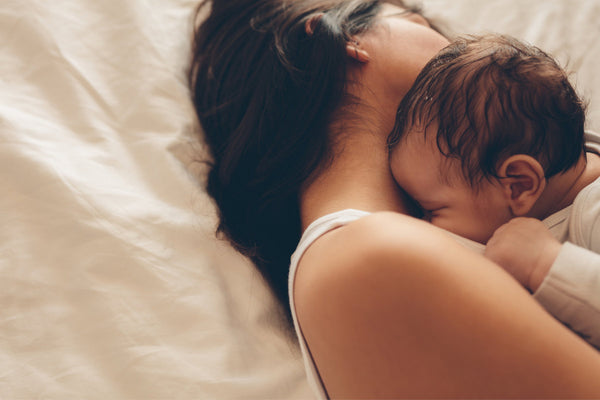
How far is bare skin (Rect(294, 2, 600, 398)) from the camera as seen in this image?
19.9 inches

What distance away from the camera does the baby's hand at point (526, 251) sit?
635 millimetres

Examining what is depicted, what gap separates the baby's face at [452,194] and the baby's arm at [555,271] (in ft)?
0.17

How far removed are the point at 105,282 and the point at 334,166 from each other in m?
0.41

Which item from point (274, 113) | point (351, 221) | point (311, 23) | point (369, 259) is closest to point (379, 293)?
point (369, 259)

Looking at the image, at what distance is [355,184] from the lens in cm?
79

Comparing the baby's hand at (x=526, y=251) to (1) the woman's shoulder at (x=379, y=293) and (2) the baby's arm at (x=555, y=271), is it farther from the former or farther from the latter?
(1) the woman's shoulder at (x=379, y=293)

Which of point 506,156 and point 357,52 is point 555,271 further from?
point 357,52

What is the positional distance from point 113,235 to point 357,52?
1.67 ft

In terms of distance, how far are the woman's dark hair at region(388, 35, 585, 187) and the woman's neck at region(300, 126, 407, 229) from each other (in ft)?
0.38

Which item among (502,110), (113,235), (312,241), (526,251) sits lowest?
(113,235)

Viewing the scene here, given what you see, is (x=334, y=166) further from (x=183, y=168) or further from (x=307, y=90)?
(x=183, y=168)

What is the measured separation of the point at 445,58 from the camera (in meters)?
0.76

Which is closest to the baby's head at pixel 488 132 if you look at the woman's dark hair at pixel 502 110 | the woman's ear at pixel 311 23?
the woman's dark hair at pixel 502 110

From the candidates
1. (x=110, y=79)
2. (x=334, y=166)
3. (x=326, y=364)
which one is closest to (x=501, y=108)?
(x=334, y=166)
